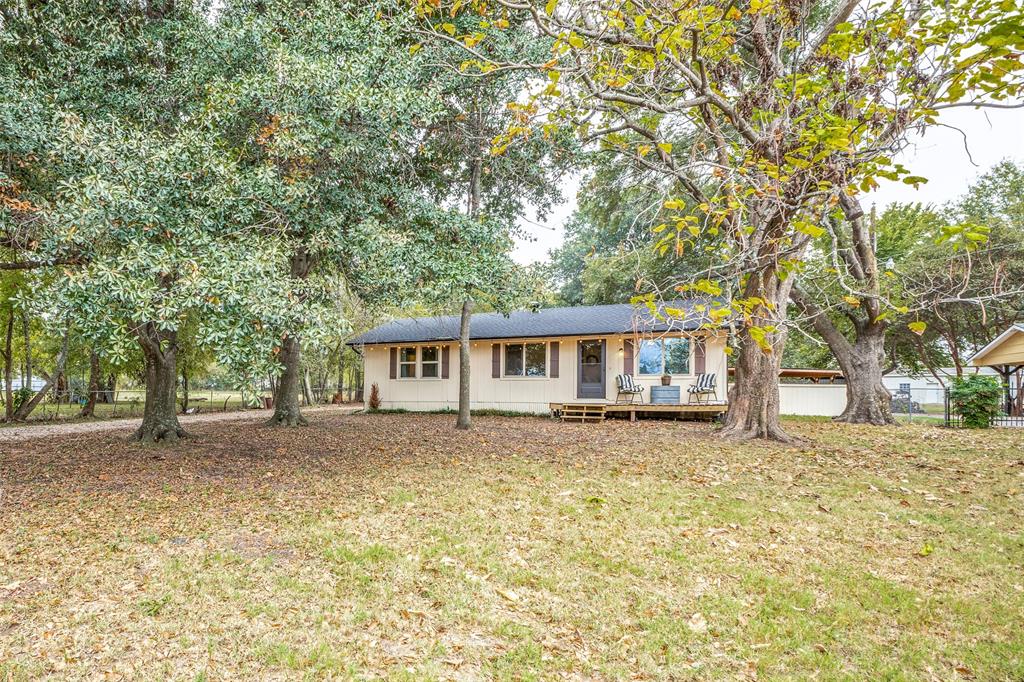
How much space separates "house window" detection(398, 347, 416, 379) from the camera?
18.0 meters

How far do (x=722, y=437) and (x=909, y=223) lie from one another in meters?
17.0

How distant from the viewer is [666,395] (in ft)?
47.5

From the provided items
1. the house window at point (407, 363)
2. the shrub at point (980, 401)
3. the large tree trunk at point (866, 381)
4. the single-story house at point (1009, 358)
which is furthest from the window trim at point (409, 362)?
the single-story house at point (1009, 358)

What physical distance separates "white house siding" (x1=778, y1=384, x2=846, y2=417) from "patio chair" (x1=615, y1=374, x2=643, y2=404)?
17.5 ft

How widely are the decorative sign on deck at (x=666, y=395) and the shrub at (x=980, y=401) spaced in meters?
6.68

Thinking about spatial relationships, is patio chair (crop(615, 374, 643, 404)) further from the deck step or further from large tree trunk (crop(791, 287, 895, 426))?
large tree trunk (crop(791, 287, 895, 426))

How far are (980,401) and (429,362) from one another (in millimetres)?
14971

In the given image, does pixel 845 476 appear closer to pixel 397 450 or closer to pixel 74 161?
pixel 397 450

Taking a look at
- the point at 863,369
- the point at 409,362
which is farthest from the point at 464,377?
the point at 863,369

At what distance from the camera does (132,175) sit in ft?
16.8

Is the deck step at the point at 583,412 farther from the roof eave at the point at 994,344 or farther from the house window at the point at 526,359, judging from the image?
the roof eave at the point at 994,344

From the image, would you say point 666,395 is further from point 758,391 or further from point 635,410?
point 758,391

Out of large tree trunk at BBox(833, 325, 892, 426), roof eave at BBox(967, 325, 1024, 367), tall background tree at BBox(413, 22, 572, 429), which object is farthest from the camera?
roof eave at BBox(967, 325, 1024, 367)

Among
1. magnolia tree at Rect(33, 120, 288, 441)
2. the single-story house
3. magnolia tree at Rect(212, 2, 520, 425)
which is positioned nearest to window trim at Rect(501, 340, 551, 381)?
magnolia tree at Rect(212, 2, 520, 425)
